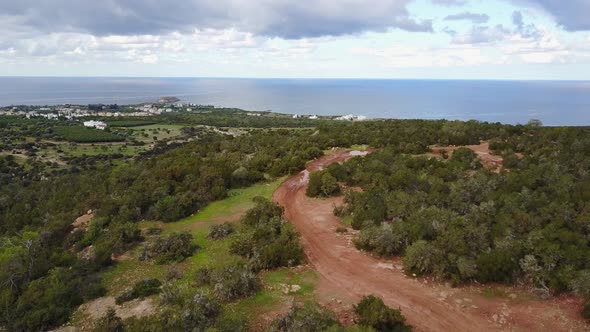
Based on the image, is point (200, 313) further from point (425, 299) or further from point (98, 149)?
point (98, 149)

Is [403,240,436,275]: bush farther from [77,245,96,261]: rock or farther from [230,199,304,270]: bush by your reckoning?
[77,245,96,261]: rock

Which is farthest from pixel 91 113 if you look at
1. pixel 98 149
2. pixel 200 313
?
pixel 200 313

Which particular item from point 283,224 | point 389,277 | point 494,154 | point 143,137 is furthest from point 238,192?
point 143,137

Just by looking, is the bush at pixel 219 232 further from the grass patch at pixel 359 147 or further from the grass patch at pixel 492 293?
the grass patch at pixel 359 147

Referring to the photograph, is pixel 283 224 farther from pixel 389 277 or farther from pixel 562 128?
pixel 562 128

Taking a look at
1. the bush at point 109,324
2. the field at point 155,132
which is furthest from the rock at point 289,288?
the field at point 155,132

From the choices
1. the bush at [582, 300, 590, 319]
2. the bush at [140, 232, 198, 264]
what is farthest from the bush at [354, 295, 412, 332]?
the bush at [140, 232, 198, 264]
